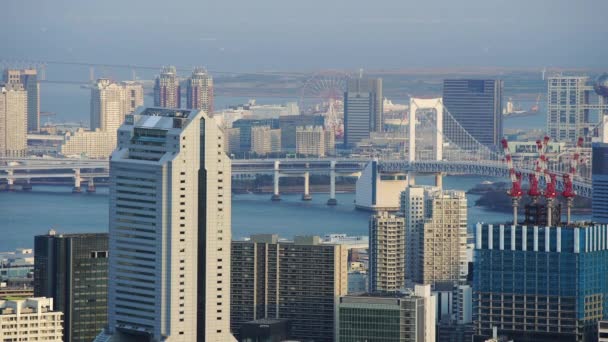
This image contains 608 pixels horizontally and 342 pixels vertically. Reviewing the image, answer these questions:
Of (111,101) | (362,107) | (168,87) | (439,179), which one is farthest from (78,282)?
(362,107)

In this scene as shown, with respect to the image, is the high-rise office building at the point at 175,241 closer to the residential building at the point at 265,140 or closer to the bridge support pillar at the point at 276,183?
the bridge support pillar at the point at 276,183

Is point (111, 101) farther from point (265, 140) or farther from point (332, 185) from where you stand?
point (332, 185)

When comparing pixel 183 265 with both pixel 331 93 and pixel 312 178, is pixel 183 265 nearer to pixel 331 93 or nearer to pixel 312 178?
pixel 312 178

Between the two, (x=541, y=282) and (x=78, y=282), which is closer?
(x=78, y=282)

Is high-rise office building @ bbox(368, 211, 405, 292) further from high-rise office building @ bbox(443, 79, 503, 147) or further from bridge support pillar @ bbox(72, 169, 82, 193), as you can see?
high-rise office building @ bbox(443, 79, 503, 147)

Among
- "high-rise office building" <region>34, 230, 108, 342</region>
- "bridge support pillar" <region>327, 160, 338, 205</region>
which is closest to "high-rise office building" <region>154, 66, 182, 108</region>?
"bridge support pillar" <region>327, 160, 338, 205</region>

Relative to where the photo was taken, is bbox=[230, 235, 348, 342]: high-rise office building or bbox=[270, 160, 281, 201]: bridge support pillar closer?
bbox=[230, 235, 348, 342]: high-rise office building
